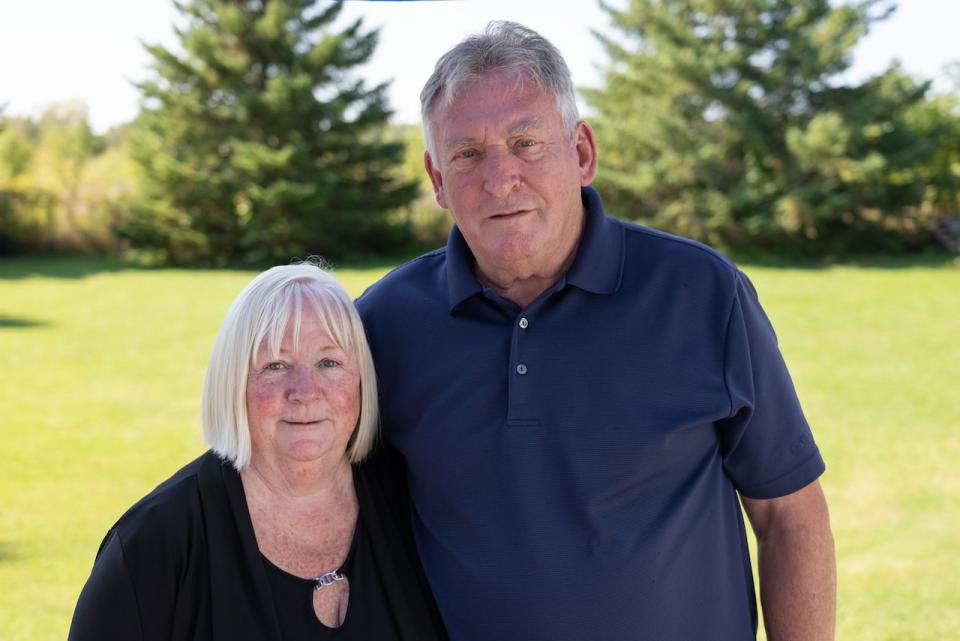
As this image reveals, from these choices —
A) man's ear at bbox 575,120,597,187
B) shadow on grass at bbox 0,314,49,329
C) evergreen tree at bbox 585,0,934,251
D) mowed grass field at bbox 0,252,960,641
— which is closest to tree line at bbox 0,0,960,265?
evergreen tree at bbox 585,0,934,251

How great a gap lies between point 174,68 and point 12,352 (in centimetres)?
1332

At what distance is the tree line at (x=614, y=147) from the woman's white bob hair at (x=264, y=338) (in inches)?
803

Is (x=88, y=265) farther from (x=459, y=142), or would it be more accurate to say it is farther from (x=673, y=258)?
(x=673, y=258)

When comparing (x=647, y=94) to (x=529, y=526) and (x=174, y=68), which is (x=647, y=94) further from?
(x=529, y=526)

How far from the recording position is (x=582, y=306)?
206 centimetres

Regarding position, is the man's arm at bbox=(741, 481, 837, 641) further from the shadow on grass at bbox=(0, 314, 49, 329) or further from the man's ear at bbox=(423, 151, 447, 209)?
the shadow on grass at bbox=(0, 314, 49, 329)

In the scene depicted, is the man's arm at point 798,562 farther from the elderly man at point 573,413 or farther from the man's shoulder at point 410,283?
the man's shoulder at point 410,283

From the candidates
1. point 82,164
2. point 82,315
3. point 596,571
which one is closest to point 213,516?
point 596,571

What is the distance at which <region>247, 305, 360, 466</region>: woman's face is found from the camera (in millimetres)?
2006

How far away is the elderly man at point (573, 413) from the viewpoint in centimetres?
195

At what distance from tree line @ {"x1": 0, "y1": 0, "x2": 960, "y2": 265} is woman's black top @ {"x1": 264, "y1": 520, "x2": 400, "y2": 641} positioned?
20.6 meters

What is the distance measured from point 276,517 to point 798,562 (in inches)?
45.9

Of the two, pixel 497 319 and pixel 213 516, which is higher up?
pixel 497 319

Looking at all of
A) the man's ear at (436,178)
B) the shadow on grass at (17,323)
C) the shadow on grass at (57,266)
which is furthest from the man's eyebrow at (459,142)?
the shadow on grass at (57,266)
